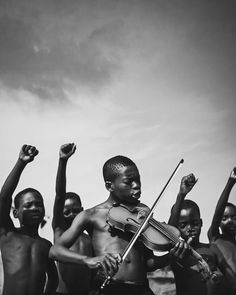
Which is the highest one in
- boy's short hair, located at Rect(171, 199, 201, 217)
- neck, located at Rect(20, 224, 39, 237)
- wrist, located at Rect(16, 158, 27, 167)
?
wrist, located at Rect(16, 158, 27, 167)

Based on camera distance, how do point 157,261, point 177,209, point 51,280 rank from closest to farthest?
point 157,261 → point 51,280 → point 177,209

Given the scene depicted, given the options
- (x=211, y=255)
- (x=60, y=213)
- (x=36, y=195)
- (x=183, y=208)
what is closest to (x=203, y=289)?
(x=211, y=255)

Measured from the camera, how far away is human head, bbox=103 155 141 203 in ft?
9.55

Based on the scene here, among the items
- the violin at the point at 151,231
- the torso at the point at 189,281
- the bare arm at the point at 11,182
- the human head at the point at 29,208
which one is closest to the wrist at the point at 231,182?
the torso at the point at 189,281

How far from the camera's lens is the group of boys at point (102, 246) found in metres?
2.58

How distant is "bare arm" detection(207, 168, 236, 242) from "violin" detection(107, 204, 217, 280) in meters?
1.97

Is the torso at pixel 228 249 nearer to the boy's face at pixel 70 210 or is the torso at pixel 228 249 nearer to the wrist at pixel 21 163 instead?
the boy's face at pixel 70 210

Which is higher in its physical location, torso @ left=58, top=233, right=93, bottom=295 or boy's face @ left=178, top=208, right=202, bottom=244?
boy's face @ left=178, top=208, right=202, bottom=244

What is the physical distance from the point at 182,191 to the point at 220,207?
0.76 metres

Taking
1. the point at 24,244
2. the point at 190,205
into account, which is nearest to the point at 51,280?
the point at 24,244

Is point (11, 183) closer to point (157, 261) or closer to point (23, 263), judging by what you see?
point (23, 263)

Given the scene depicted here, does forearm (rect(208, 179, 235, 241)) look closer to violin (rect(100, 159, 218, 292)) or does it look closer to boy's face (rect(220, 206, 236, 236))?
boy's face (rect(220, 206, 236, 236))

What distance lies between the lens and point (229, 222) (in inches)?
198

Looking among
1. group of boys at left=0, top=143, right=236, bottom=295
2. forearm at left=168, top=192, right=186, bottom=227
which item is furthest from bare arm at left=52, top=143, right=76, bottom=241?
forearm at left=168, top=192, right=186, bottom=227
